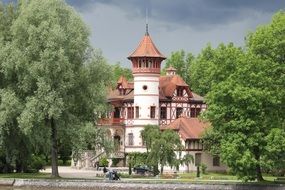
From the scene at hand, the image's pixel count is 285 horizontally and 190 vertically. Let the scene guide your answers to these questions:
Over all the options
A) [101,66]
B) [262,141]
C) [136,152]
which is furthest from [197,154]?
[262,141]

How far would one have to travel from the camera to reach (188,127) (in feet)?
235

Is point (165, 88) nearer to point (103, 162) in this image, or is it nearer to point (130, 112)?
point (130, 112)

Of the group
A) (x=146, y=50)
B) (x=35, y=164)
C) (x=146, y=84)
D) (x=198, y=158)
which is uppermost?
(x=146, y=50)

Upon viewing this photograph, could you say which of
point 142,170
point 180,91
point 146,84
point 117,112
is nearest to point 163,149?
point 142,170

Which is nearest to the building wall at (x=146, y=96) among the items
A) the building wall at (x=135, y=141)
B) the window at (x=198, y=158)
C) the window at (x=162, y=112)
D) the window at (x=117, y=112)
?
the building wall at (x=135, y=141)

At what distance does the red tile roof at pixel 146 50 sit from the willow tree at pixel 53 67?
994 inches

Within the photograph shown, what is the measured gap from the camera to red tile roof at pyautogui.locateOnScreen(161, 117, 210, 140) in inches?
2761

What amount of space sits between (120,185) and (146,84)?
103ft

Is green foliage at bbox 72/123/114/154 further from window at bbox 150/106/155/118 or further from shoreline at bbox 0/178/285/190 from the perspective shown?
window at bbox 150/106/155/118

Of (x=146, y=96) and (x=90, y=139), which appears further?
(x=146, y=96)

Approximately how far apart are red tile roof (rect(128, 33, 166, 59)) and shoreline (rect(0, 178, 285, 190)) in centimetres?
3175

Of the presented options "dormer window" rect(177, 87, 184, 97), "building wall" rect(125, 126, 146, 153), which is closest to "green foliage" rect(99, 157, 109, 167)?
"building wall" rect(125, 126, 146, 153)

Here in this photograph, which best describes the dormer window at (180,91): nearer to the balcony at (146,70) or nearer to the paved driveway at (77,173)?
the balcony at (146,70)

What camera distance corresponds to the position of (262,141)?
42.7m
